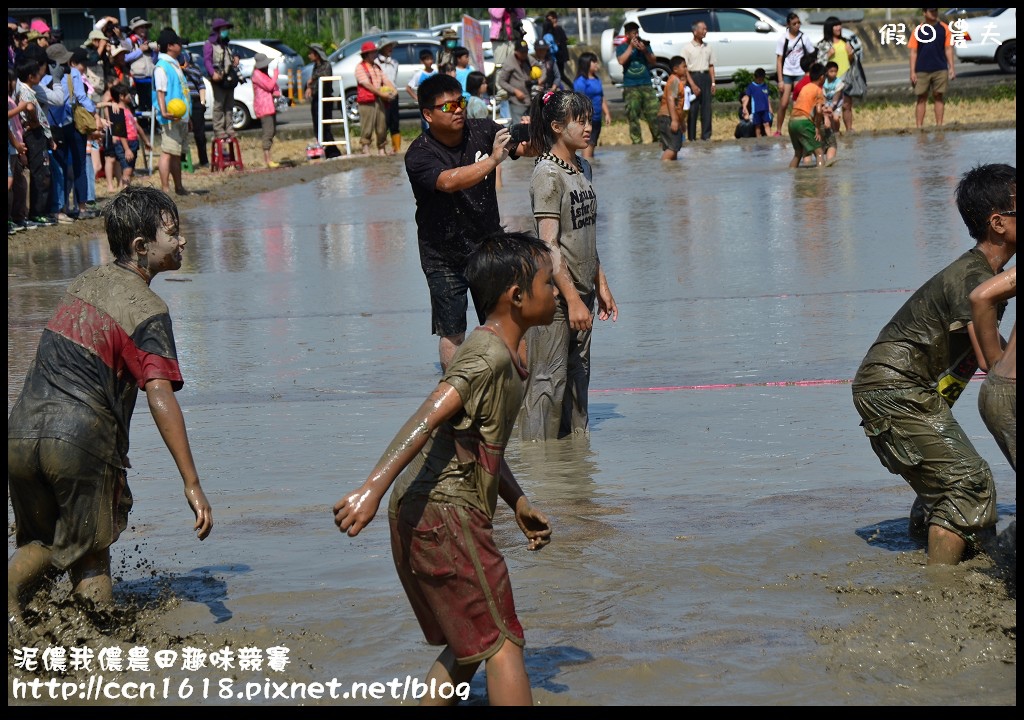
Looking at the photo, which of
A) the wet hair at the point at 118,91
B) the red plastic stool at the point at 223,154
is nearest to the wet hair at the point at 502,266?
the wet hair at the point at 118,91

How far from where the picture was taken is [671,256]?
1216cm

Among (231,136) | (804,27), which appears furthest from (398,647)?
(804,27)

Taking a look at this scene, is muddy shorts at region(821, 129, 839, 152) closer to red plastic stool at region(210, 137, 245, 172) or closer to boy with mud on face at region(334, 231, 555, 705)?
red plastic stool at region(210, 137, 245, 172)

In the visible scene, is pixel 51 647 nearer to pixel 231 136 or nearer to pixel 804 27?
pixel 231 136

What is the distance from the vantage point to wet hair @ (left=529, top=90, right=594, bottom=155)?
6656 millimetres

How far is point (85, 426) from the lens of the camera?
4293 mm

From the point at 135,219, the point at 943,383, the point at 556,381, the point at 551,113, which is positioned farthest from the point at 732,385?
the point at 135,219

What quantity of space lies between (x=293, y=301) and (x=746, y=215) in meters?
5.42

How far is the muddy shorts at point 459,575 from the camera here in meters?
3.64

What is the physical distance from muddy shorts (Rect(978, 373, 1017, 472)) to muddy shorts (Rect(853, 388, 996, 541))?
0.54m

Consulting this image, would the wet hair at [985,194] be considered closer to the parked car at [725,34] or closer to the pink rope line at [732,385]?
the pink rope line at [732,385]

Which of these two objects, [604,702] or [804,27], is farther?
[804,27]

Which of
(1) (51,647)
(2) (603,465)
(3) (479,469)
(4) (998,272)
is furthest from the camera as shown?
(2) (603,465)

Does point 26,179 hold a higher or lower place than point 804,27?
lower
